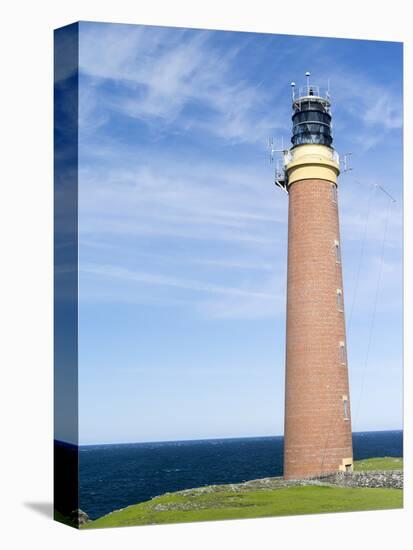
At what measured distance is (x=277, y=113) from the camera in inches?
987

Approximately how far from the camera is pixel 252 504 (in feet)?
73.0

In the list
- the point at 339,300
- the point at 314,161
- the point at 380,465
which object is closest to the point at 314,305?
the point at 339,300

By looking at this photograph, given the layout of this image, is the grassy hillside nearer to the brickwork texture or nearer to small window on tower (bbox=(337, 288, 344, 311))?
the brickwork texture

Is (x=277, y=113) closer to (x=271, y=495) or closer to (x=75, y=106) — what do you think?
(x=75, y=106)

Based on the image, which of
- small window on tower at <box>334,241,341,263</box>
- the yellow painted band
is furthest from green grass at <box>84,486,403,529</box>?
the yellow painted band

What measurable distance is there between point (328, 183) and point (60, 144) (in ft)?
29.1

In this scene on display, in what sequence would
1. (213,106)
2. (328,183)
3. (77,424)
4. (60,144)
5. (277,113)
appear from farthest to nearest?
(328,183), (277,113), (213,106), (60,144), (77,424)

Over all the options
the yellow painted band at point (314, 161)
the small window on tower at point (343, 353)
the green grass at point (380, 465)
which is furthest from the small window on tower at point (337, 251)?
the green grass at point (380, 465)

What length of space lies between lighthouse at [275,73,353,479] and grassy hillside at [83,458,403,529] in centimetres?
162

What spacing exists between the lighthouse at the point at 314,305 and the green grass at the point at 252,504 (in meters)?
1.60

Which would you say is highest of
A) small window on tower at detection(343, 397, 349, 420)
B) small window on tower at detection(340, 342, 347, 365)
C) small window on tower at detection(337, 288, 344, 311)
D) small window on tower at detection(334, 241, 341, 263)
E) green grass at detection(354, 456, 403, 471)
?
small window on tower at detection(334, 241, 341, 263)

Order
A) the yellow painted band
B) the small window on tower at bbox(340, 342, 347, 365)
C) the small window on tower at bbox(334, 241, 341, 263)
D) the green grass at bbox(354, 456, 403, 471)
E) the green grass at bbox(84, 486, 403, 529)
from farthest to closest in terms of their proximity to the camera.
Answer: the small window on tower at bbox(334, 241, 341, 263) → the yellow painted band → the small window on tower at bbox(340, 342, 347, 365) → the green grass at bbox(354, 456, 403, 471) → the green grass at bbox(84, 486, 403, 529)

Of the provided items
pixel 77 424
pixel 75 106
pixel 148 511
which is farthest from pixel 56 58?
pixel 148 511

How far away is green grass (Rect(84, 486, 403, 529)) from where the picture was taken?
69.7 feet
